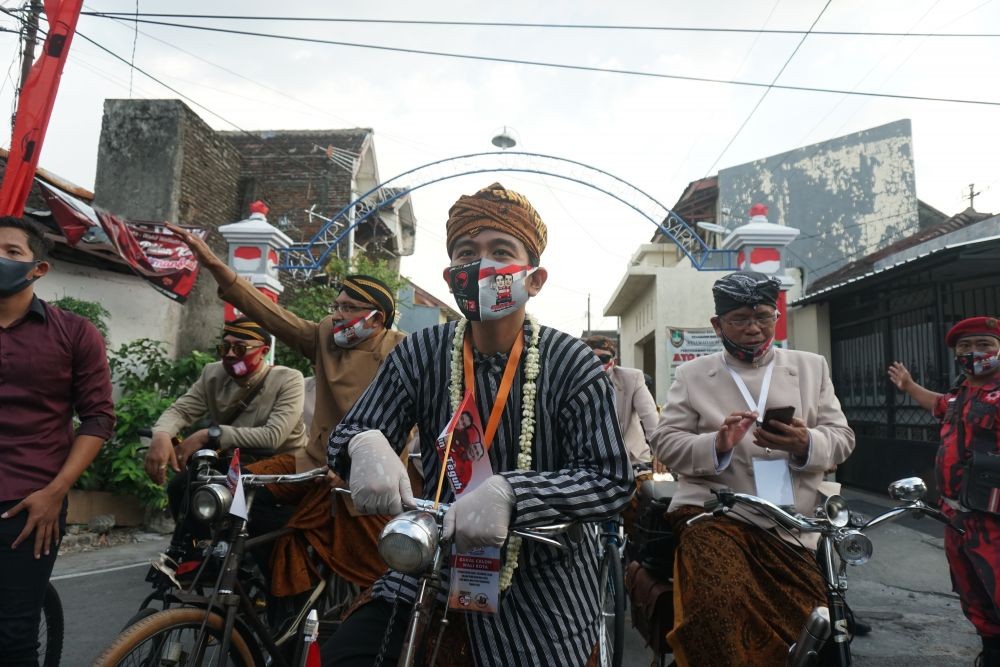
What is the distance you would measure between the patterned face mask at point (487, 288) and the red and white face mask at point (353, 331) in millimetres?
1689

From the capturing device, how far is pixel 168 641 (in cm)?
239

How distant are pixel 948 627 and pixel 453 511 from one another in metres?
5.22

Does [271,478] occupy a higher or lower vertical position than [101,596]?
higher

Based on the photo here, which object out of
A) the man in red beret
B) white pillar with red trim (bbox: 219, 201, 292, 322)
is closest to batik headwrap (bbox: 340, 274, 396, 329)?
the man in red beret

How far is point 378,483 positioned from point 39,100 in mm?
7366

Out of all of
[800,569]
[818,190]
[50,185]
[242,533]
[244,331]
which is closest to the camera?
[800,569]

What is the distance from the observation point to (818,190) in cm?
1883

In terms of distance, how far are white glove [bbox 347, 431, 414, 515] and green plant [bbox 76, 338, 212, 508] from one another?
6415 mm

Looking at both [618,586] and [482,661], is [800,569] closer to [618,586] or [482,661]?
[482,661]

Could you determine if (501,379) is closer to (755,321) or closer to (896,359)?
(755,321)

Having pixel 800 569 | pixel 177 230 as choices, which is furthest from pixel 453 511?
pixel 177 230

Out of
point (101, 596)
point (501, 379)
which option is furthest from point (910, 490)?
point (101, 596)

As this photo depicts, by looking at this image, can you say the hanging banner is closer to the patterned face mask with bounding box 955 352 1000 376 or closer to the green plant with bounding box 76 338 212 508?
the green plant with bounding box 76 338 212 508

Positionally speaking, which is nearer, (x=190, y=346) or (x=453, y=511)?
(x=453, y=511)
